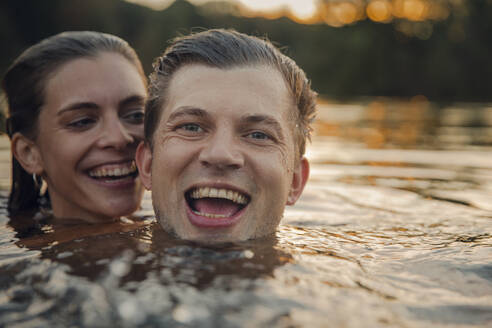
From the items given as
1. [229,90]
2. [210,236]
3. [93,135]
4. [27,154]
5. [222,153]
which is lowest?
[210,236]

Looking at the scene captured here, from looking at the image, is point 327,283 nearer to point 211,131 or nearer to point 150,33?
point 211,131

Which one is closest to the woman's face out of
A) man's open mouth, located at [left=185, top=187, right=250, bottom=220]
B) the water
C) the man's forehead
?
the water

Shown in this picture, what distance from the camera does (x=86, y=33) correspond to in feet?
14.1

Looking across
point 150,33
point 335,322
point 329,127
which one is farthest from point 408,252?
point 150,33

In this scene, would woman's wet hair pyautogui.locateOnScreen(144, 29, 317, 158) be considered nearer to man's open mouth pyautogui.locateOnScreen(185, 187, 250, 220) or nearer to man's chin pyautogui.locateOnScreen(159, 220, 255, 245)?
man's open mouth pyautogui.locateOnScreen(185, 187, 250, 220)

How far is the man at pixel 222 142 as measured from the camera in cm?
277

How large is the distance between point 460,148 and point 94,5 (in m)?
37.7

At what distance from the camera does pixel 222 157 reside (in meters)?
2.66

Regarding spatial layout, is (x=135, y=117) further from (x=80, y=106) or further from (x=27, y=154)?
(x=27, y=154)

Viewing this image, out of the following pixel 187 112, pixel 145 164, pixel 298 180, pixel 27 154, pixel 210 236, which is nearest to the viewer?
pixel 210 236

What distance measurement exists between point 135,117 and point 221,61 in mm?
1258

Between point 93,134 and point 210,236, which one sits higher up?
point 93,134

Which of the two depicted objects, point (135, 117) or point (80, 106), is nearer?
point (80, 106)

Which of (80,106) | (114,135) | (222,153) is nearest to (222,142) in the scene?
(222,153)
